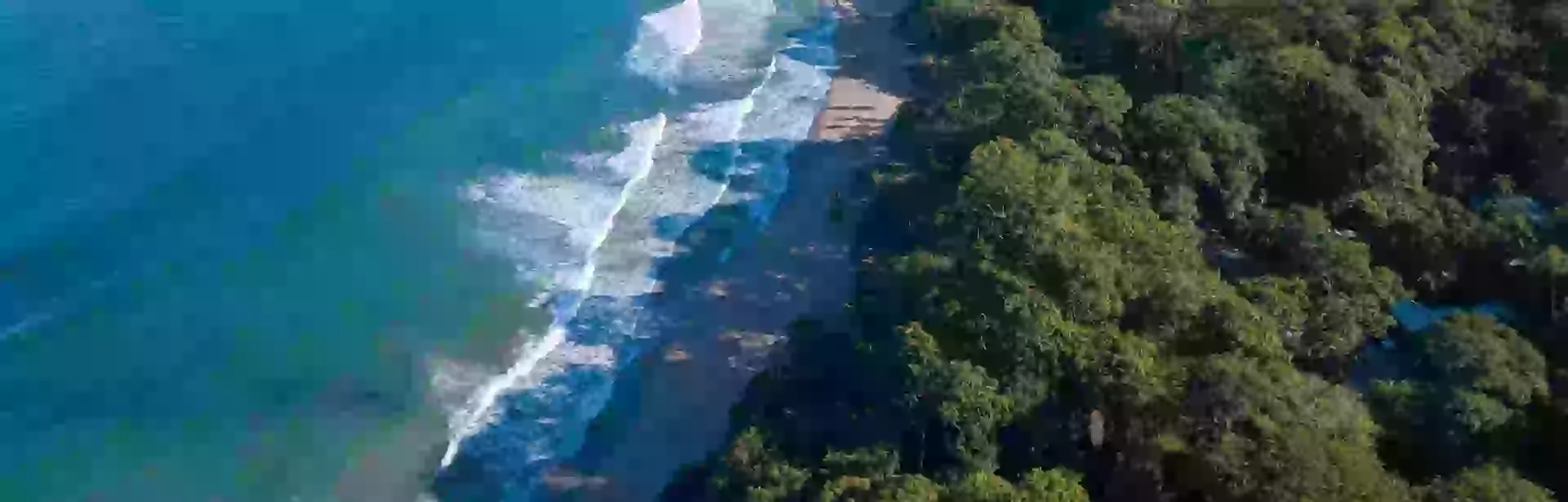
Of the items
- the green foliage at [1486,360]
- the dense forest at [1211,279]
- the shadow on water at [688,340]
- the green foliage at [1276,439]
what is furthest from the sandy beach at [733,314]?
the green foliage at [1486,360]

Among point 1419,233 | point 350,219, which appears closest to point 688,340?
point 350,219

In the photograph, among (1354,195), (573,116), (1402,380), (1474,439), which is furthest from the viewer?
(573,116)

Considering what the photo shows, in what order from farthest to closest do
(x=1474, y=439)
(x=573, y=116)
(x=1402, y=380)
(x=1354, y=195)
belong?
(x=573, y=116) < (x=1354, y=195) < (x=1402, y=380) < (x=1474, y=439)

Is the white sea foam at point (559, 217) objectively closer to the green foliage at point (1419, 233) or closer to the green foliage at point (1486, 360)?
the green foliage at point (1419, 233)

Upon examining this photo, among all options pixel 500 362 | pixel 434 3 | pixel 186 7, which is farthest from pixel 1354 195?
pixel 186 7

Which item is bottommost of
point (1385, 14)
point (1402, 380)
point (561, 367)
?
point (561, 367)

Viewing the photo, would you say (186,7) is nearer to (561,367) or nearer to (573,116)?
(573,116)

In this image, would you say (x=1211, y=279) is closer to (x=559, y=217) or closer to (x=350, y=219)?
(x=559, y=217)

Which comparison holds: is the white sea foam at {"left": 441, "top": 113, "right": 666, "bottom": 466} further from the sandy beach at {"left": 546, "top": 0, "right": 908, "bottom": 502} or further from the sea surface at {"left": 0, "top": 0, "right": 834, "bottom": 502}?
the sandy beach at {"left": 546, "top": 0, "right": 908, "bottom": 502}
